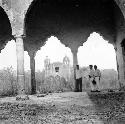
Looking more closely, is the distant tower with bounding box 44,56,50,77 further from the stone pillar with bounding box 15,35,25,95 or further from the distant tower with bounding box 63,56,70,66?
the stone pillar with bounding box 15,35,25,95

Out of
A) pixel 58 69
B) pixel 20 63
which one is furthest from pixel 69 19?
pixel 58 69

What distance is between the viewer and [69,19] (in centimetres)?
1800

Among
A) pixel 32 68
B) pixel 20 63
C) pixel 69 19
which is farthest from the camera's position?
pixel 69 19

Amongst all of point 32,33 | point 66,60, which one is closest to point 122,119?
point 32,33

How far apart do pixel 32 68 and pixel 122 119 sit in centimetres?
1256

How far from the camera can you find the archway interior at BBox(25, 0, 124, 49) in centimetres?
1748

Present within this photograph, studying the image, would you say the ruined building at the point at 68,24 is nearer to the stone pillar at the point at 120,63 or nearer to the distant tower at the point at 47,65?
the stone pillar at the point at 120,63

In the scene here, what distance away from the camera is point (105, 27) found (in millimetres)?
17734

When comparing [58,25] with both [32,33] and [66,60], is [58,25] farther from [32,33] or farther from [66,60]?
[66,60]

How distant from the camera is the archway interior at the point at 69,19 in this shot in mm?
17484

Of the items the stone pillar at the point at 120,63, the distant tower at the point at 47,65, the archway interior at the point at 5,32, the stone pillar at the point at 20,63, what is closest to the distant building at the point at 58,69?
the distant tower at the point at 47,65

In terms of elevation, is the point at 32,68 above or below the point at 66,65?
below

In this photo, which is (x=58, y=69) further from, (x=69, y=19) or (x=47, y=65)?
(x=69, y=19)

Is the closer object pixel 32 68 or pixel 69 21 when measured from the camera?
pixel 32 68
